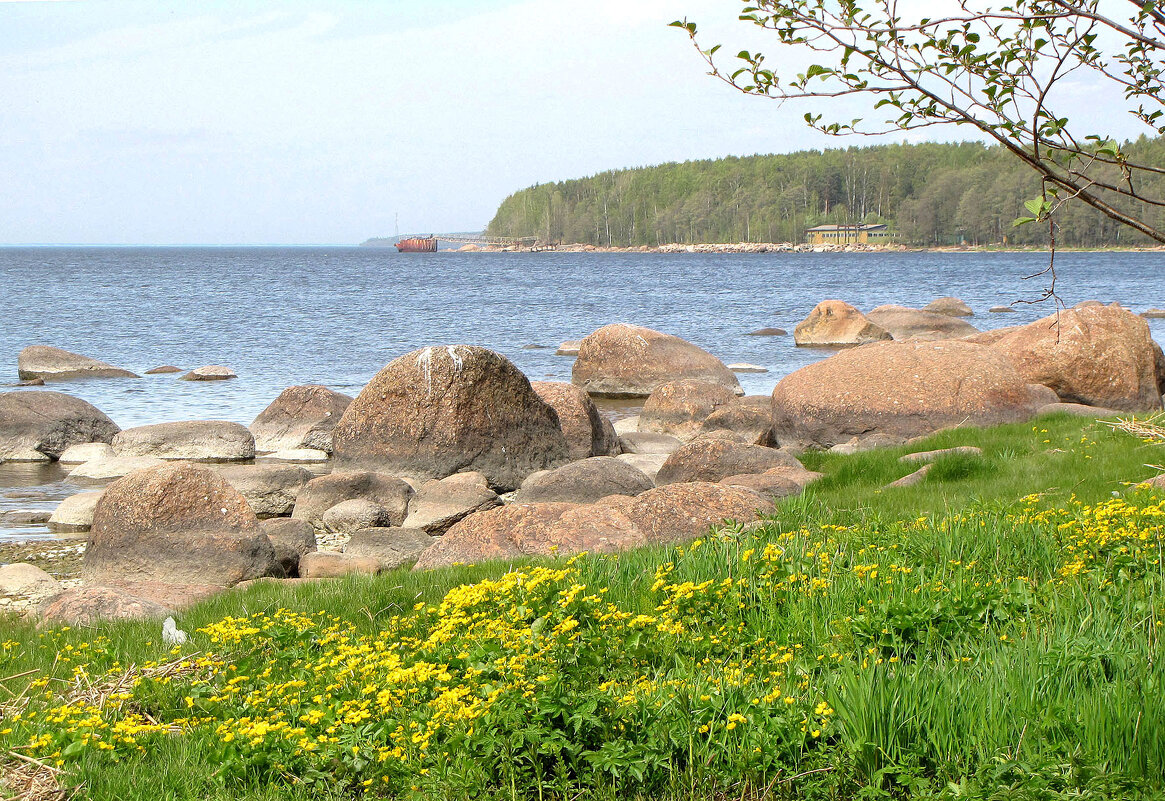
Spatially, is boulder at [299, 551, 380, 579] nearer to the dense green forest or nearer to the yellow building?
the dense green forest

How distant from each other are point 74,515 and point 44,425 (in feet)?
17.6

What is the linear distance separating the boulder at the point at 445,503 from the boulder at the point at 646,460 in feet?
8.40

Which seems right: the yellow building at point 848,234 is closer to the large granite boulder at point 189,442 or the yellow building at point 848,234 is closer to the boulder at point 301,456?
the boulder at point 301,456

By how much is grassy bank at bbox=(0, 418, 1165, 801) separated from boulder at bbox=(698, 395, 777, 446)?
9735mm

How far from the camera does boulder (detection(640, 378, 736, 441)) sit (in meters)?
19.1

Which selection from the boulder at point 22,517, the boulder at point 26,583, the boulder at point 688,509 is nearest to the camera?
the boulder at point 688,509

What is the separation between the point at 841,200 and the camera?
171750 millimetres

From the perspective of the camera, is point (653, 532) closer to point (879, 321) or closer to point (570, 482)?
point (570, 482)

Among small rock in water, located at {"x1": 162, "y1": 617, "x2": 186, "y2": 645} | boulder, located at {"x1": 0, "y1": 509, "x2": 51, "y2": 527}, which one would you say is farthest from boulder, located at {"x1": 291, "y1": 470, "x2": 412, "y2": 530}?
small rock in water, located at {"x1": 162, "y1": 617, "x2": 186, "y2": 645}

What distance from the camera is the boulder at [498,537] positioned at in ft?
27.9

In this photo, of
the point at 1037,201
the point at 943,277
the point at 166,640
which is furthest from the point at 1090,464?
the point at 943,277

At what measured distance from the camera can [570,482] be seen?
38.6 ft

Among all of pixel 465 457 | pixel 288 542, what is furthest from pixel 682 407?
pixel 288 542

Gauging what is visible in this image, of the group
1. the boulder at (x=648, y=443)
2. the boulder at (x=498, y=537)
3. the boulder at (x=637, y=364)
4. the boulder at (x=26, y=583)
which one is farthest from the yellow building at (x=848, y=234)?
the boulder at (x=26, y=583)
